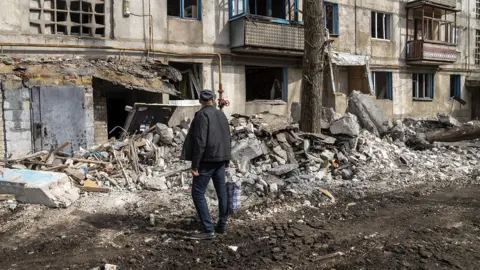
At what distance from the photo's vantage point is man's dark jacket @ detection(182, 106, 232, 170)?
4699 mm

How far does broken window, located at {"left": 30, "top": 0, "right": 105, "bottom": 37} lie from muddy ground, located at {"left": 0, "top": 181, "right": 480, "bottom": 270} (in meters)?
6.09

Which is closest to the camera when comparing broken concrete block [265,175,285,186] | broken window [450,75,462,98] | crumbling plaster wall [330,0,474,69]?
broken concrete block [265,175,285,186]

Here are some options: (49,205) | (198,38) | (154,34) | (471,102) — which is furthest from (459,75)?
(49,205)

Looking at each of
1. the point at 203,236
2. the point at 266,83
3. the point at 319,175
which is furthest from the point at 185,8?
the point at 203,236

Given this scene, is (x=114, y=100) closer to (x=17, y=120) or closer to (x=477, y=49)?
(x=17, y=120)

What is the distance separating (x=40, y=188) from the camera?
244 inches

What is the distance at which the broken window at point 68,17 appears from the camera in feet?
34.4

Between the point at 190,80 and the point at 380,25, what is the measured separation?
9.92 meters

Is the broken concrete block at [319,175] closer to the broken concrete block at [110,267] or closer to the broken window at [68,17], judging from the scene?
the broken concrete block at [110,267]

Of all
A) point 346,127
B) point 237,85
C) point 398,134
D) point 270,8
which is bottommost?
point 398,134

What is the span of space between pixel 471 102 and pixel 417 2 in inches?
282

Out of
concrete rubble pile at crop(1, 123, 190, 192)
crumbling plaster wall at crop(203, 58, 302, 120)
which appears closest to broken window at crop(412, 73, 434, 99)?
crumbling plaster wall at crop(203, 58, 302, 120)

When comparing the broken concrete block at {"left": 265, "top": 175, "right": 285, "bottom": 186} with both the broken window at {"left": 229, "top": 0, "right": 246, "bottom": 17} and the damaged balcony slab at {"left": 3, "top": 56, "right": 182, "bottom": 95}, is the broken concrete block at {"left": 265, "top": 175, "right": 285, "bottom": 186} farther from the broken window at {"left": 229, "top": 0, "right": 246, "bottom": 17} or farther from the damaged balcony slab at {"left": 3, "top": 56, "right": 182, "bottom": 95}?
the broken window at {"left": 229, "top": 0, "right": 246, "bottom": 17}

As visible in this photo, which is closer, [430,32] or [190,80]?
[190,80]
